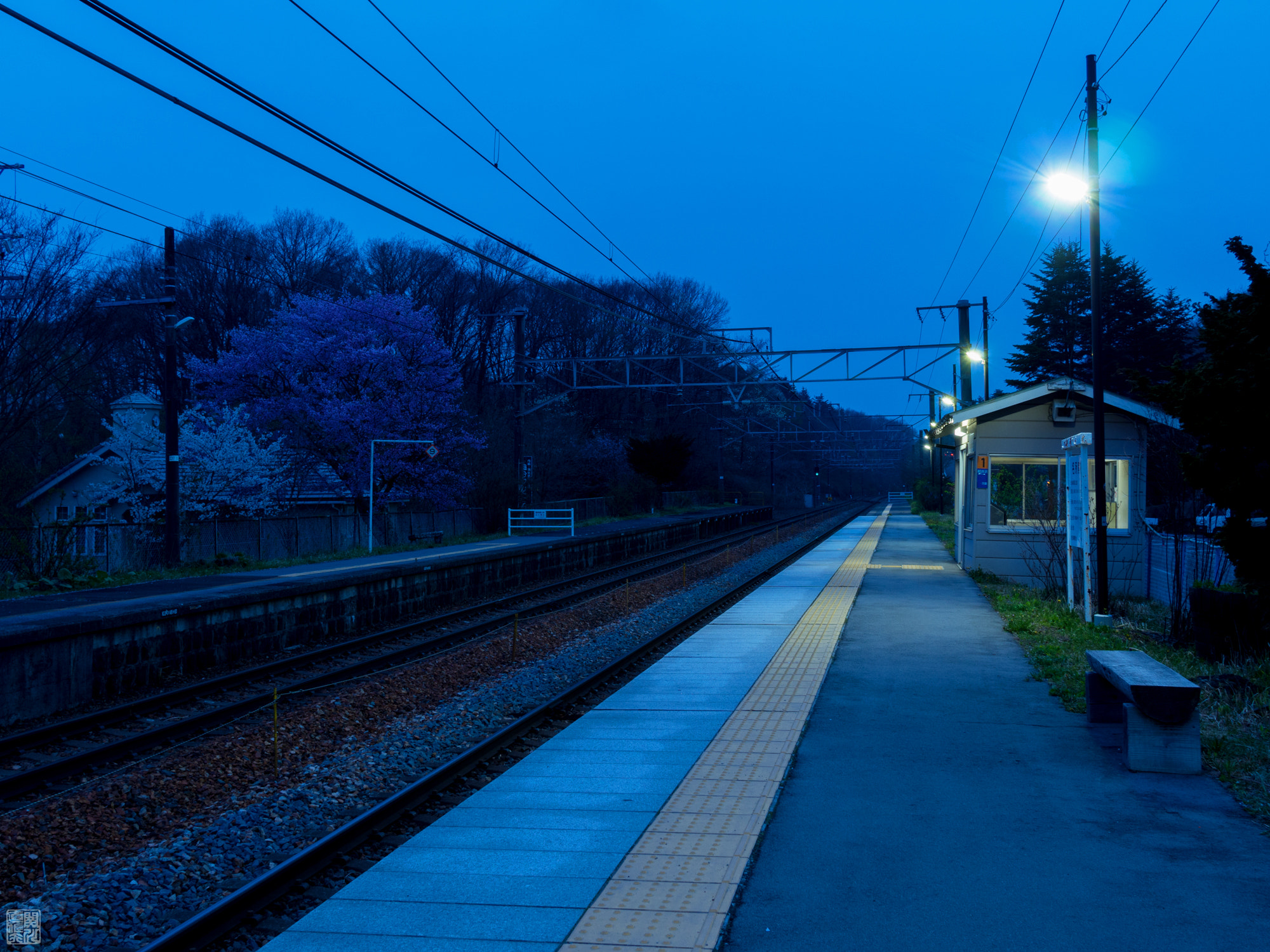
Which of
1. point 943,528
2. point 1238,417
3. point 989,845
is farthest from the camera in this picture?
point 943,528

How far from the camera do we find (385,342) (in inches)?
1519

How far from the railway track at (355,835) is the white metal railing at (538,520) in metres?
24.1

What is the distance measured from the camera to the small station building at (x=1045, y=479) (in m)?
18.2

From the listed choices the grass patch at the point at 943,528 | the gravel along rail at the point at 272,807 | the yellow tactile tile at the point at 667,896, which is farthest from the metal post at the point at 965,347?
the yellow tactile tile at the point at 667,896

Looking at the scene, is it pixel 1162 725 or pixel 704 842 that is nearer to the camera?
pixel 704 842

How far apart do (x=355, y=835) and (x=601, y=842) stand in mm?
1493

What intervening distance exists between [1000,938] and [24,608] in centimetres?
1381

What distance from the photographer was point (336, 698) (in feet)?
35.0

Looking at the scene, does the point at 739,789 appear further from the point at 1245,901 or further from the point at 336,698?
the point at 336,698

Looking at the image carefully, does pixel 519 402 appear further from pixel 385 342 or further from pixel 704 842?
pixel 704 842

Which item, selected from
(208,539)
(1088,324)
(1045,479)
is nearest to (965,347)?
(1045,479)

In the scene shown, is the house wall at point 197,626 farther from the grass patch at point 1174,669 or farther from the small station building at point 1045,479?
the small station building at point 1045,479

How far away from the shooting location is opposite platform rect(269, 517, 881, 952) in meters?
4.27

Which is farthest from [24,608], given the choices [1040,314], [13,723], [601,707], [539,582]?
[1040,314]
